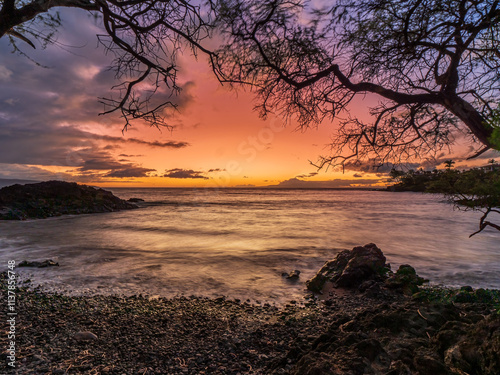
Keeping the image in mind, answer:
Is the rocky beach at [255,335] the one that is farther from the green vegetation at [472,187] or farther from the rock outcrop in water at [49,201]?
the rock outcrop in water at [49,201]

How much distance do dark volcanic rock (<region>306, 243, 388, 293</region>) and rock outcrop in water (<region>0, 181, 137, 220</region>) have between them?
22795 millimetres

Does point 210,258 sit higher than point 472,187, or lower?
lower

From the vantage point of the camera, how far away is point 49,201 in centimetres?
2350

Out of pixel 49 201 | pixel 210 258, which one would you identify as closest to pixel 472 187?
pixel 210 258

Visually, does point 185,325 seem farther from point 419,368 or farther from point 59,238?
point 59,238

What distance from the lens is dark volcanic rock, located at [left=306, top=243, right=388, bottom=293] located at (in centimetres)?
646

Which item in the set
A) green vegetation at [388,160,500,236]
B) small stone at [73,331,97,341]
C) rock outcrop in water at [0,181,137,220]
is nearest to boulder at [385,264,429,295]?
green vegetation at [388,160,500,236]

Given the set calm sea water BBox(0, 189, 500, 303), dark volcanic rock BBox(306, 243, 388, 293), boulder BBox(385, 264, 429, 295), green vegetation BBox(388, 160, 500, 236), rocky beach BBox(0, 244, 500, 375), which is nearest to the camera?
rocky beach BBox(0, 244, 500, 375)

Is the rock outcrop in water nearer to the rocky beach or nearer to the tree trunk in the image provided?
the rocky beach

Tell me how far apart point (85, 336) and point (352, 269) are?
5.79m

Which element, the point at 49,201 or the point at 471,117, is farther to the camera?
the point at 49,201

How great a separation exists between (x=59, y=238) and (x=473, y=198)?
16.2 m

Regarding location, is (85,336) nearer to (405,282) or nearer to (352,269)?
(352,269)

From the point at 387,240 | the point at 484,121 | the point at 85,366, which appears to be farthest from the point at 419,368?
the point at 387,240
